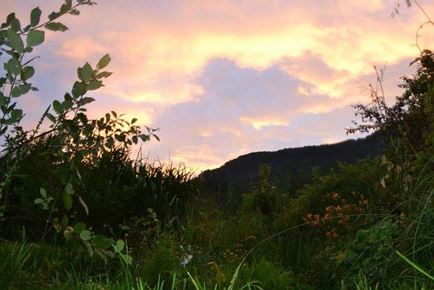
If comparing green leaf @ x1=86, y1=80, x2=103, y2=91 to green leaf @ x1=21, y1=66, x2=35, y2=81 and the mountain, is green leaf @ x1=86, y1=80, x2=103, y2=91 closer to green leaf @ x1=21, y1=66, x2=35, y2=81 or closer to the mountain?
green leaf @ x1=21, y1=66, x2=35, y2=81

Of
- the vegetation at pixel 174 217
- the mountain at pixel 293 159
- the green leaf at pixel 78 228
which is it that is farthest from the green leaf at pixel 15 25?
the mountain at pixel 293 159

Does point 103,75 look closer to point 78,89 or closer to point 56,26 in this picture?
point 78,89

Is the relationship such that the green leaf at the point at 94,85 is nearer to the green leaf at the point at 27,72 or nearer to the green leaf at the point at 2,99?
the green leaf at the point at 27,72

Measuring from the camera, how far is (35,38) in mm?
2965

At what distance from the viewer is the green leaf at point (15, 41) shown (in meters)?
2.90

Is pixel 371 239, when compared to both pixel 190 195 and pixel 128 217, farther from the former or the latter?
pixel 190 195

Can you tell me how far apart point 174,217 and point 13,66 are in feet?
11.1

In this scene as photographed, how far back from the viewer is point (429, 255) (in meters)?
4.52

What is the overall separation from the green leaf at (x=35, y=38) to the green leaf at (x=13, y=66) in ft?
0.39

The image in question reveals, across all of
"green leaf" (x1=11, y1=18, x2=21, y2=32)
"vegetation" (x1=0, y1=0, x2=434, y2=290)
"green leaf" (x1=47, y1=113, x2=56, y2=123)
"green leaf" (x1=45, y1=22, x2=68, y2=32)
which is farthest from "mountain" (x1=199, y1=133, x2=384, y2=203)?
"green leaf" (x1=11, y1=18, x2=21, y2=32)

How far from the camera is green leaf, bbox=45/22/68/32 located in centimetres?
322

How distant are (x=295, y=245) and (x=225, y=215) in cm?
274

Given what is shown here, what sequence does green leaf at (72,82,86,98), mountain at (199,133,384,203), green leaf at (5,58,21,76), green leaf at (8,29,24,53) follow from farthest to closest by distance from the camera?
mountain at (199,133,384,203) < green leaf at (72,82,86,98) < green leaf at (5,58,21,76) < green leaf at (8,29,24,53)

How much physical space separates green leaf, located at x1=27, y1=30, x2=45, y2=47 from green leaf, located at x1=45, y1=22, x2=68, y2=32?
0.24 meters
